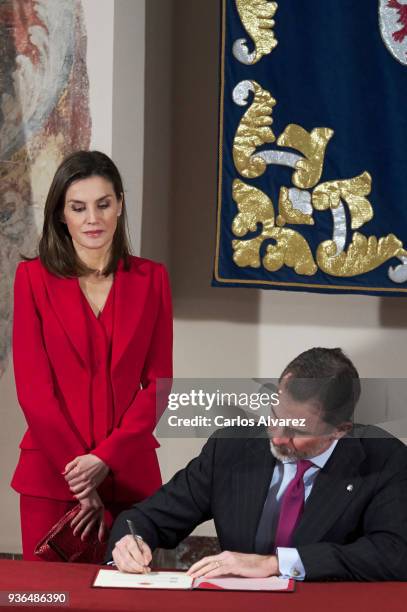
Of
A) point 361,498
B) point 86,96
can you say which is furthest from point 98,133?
point 361,498

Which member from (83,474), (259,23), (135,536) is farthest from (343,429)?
(259,23)

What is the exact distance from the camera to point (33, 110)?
4.19m

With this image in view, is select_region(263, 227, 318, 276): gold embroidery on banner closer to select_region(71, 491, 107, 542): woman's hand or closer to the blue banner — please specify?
the blue banner

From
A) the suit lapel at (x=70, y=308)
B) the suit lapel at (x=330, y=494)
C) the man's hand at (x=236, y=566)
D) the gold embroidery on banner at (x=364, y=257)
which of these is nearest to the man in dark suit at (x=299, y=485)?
the suit lapel at (x=330, y=494)

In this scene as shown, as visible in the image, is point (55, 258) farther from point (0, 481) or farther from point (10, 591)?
point (0, 481)

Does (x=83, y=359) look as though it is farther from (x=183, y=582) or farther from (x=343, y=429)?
(x=183, y=582)

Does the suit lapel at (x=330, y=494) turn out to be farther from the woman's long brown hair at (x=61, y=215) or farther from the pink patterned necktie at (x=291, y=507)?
the woman's long brown hair at (x=61, y=215)

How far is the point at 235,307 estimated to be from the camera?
194 inches

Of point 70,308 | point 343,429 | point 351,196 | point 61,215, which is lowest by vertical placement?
point 343,429

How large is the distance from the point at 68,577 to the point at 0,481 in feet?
6.82

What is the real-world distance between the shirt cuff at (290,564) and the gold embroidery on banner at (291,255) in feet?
7.51

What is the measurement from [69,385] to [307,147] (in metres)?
1.86

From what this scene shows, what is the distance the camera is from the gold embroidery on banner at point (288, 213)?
465 centimetres

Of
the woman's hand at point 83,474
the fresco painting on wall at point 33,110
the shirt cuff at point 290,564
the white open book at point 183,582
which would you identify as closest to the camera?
the white open book at point 183,582
